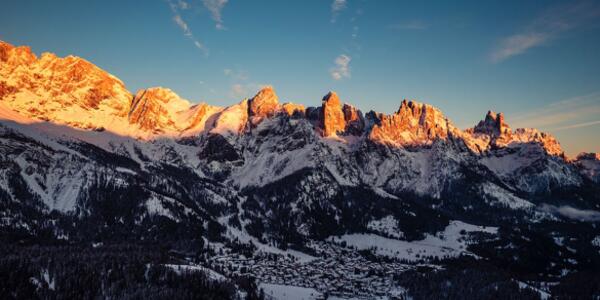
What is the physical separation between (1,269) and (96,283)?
3616cm

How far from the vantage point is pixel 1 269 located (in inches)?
7559

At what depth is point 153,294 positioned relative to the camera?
7362 inches

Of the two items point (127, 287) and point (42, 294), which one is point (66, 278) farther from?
point (127, 287)

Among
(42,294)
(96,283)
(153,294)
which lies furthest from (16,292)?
(153,294)

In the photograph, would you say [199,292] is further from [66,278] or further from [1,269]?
[1,269]

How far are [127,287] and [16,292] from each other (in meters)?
39.1

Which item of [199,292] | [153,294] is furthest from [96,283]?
[199,292]

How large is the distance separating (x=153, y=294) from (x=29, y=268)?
182ft

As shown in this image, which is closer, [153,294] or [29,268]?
[153,294]

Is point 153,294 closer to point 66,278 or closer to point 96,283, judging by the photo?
point 96,283

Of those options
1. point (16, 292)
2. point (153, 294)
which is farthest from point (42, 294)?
point (153, 294)

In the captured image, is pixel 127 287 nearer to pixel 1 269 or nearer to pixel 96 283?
pixel 96 283

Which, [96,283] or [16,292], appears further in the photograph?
[96,283]

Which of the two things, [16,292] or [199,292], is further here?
[199,292]
